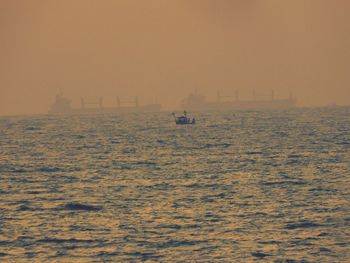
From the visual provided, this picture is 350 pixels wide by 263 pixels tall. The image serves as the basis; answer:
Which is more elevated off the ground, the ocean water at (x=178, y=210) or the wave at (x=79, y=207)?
the wave at (x=79, y=207)

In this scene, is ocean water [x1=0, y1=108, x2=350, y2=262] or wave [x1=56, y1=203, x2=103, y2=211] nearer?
ocean water [x1=0, y1=108, x2=350, y2=262]

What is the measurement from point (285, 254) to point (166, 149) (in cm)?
7021

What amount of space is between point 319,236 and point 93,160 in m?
51.3

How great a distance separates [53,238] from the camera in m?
39.7

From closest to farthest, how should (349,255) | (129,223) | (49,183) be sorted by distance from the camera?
(349,255) → (129,223) → (49,183)

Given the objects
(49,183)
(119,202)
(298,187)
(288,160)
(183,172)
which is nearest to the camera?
(119,202)

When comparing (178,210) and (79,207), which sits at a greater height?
(79,207)

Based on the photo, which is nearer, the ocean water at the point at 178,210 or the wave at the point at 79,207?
the ocean water at the point at 178,210

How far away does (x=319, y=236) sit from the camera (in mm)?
39219

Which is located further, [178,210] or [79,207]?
[79,207]

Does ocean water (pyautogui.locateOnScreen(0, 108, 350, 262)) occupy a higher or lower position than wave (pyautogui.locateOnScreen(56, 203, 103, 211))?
lower

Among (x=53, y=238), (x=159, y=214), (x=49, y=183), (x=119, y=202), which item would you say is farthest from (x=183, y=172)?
(x=53, y=238)

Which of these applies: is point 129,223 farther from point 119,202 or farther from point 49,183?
point 49,183

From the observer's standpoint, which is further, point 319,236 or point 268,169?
point 268,169
